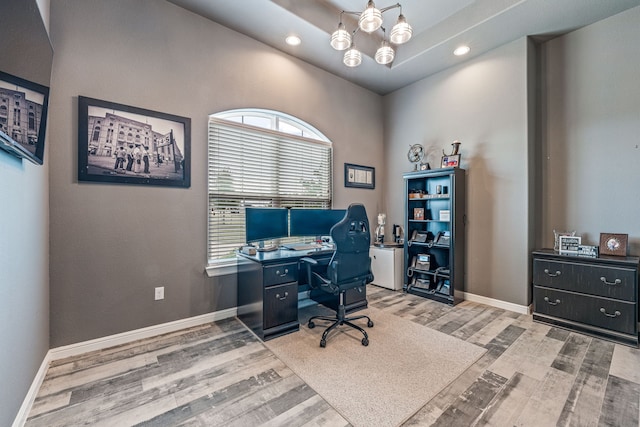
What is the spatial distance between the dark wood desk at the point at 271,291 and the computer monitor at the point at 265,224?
0.20 m

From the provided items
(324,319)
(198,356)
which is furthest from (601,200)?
(198,356)

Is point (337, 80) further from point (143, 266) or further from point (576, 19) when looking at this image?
point (143, 266)

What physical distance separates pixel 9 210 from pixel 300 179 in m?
2.67

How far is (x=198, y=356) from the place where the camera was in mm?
2139

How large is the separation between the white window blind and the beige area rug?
1.36 meters

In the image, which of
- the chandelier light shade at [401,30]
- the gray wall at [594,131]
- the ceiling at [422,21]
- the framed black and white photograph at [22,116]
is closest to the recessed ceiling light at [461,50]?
the ceiling at [422,21]

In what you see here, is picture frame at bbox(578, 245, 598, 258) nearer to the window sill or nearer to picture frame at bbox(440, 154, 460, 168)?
picture frame at bbox(440, 154, 460, 168)

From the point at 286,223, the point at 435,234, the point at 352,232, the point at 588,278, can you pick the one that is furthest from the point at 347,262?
the point at 588,278

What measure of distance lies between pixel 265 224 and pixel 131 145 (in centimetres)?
141

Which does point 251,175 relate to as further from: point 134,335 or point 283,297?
point 134,335

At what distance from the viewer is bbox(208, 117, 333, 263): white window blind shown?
9.44ft

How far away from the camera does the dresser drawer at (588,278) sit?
2324 mm

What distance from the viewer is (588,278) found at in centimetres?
250

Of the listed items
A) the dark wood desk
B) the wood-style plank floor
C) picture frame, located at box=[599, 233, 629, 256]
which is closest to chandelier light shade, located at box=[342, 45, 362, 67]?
the dark wood desk
